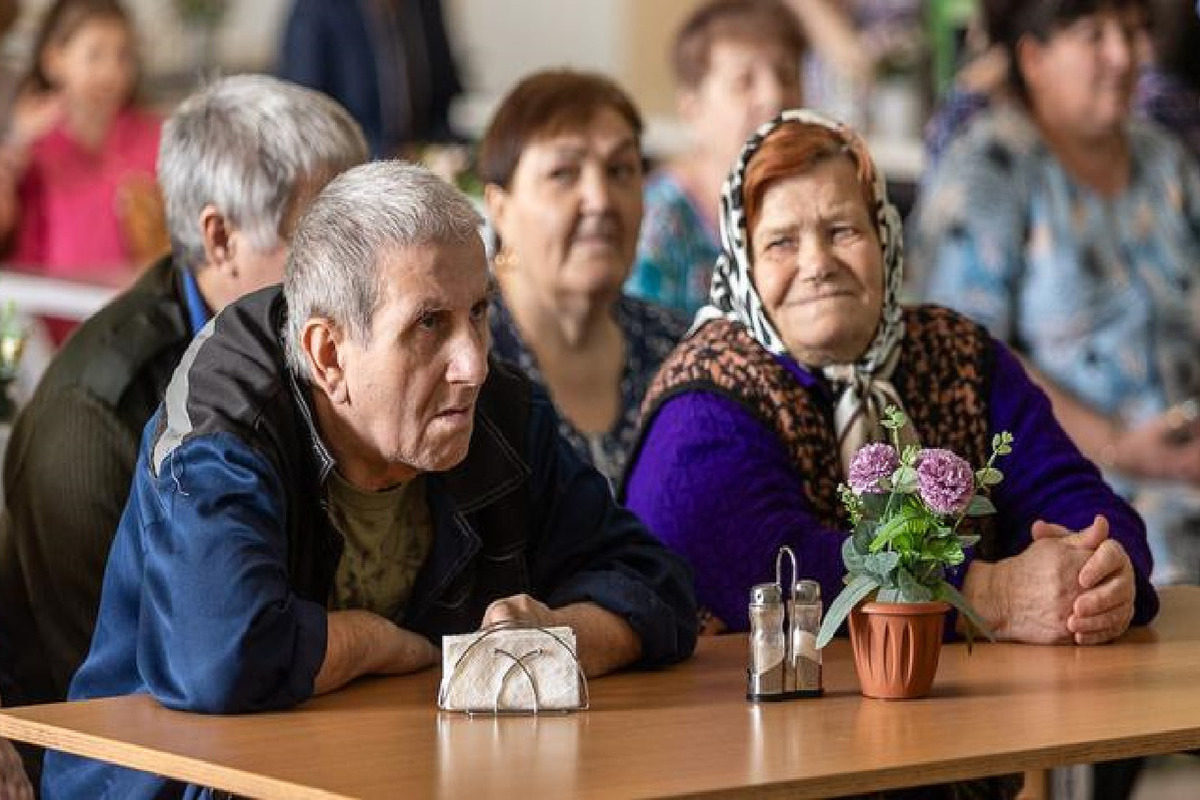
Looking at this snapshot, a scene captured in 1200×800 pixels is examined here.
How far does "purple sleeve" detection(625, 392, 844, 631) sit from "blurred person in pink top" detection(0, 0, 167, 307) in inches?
164

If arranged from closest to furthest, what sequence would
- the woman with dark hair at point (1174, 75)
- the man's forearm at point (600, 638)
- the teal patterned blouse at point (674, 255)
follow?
the man's forearm at point (600, 638) → the teal patterned blouse at point (674, 255) → the woman with dark hair at point (1174, 75)

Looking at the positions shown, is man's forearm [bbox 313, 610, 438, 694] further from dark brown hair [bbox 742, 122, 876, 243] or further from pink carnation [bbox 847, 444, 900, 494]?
dark brown hair [bbox 742, 122, 876, 243]

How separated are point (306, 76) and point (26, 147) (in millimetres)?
1094

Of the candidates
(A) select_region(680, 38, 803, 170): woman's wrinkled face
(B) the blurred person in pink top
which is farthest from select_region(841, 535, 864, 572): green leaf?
(B) the blurred person in pink top

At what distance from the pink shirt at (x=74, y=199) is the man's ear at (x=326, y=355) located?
4.57 meters

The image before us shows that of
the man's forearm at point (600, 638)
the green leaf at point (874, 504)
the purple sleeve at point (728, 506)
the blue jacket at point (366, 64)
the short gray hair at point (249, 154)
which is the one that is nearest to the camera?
the green leaf at point (874, 504)

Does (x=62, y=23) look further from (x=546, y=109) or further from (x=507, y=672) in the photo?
(x=507, y=672)

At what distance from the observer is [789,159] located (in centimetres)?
340

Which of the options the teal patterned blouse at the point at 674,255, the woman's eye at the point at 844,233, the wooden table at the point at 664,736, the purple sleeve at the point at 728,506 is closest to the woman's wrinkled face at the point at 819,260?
the woman's eye at the point at 844,233

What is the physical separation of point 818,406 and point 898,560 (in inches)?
27.9

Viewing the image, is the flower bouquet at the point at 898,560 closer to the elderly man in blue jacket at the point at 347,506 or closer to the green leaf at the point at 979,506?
the green leaf at the point at 979,506

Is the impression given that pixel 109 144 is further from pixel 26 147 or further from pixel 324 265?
pixel 324 265

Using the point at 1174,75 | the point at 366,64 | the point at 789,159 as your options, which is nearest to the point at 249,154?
the point at 789,159

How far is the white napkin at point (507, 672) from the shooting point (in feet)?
8.79
